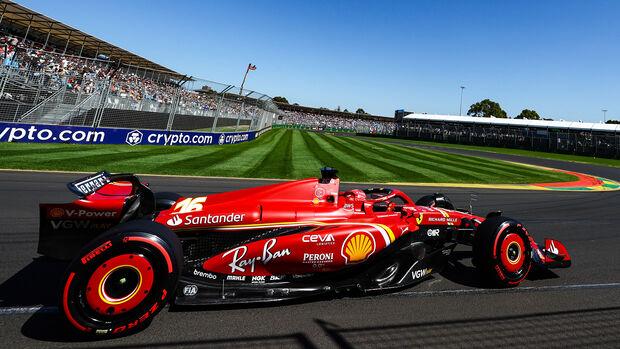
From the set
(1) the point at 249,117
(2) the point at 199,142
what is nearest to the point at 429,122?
(1) the point at 249,117

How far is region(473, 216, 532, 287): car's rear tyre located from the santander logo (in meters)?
3.45

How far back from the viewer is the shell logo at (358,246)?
3.49 metres

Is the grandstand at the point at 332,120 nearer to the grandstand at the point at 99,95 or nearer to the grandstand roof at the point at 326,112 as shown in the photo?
the grandstand roof at the point at 326,112

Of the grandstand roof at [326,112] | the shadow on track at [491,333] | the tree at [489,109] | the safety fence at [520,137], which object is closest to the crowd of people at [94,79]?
the shadow on track at [491,333]

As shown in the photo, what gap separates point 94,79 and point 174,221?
1605 centimetres

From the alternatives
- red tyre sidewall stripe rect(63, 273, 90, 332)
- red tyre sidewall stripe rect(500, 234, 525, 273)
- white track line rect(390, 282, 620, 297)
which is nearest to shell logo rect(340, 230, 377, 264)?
white track line rect(390, 282, 620, 297)

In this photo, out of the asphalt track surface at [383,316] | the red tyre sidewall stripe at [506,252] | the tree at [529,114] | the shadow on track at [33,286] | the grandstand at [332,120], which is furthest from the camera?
the tree at [529,114]

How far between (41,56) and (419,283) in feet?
70.1

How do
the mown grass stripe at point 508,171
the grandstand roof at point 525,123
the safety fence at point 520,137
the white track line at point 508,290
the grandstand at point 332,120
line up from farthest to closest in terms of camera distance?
1. the grandstand at point 332,120
2. the grandstand roof at point 525,123
3. the safety fence at point 520,137
4. the mown grass stripe at point 508,171
5. the white track line at point 508,290

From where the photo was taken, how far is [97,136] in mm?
15055

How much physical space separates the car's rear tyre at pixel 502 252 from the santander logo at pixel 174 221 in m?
3.45

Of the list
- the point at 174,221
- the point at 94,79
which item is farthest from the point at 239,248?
the point at 94,79

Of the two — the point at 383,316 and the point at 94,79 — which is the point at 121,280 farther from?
the point at 94,79

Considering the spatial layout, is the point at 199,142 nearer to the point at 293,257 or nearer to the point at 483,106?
the point at 293,257
